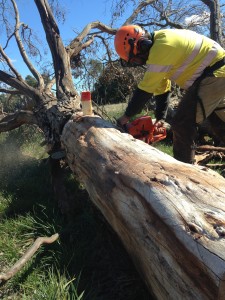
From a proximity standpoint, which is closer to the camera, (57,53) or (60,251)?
(60,251)

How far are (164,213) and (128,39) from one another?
2.42 m

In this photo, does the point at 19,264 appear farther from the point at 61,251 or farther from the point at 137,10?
the point at 137,10

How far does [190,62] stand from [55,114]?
6.57 feet

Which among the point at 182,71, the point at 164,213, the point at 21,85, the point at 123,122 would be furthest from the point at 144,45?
the point at 21,85

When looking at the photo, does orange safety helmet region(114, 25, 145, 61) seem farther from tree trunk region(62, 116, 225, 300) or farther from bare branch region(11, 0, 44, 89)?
bare branch region(11, 0, 44, 89)

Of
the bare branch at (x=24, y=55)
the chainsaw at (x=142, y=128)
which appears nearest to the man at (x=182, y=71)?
the chainsaw at (x=142, y=128)

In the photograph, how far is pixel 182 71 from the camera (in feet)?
13.2

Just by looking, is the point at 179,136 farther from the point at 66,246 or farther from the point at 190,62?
the point at 66,246

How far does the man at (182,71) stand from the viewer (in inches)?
147

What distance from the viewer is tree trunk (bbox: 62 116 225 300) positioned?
1778 mm

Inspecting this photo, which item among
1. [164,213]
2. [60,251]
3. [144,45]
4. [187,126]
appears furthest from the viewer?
[187,126]

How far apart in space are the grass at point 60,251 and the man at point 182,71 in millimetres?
1324

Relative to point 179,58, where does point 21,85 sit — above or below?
below

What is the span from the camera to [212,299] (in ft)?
5.39
